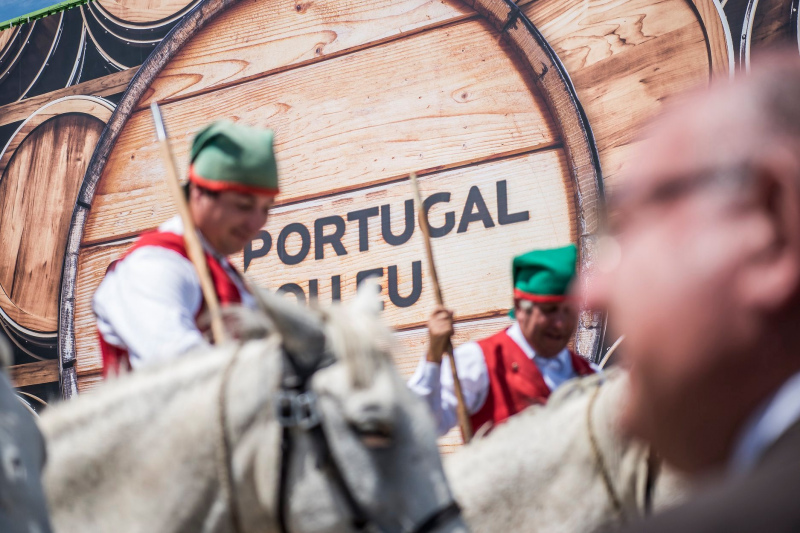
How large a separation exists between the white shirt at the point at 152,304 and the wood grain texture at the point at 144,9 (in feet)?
11.6

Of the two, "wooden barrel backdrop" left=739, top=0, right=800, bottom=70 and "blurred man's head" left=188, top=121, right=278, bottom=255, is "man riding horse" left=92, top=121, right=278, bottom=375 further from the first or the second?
"wooden barrel backdrop" left=739, top=0, right=800, bottom=70

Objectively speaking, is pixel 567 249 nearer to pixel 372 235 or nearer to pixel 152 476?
pixel 372 235

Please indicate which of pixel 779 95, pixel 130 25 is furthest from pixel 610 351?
pixel 130 25

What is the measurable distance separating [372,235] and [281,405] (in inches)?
122

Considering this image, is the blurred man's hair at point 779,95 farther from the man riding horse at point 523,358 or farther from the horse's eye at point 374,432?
the man riding horse at point 523,358

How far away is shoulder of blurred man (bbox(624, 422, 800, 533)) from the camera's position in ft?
1.07

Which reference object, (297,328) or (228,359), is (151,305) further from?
(297,328)

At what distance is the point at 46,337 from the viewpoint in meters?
5.30

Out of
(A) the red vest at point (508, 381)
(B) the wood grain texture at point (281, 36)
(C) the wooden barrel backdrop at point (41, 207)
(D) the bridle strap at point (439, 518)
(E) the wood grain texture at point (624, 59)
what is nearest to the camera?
(D) the bridle strap at point (439, 518)

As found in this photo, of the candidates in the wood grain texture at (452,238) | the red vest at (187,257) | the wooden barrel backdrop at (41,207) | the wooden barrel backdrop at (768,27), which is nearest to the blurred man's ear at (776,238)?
the red vest at (187,257)

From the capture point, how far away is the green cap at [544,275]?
331 cm

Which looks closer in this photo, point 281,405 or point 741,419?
point 741,419

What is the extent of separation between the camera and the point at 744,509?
34 centimetres

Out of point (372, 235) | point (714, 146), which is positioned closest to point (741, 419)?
point (714, 146)
